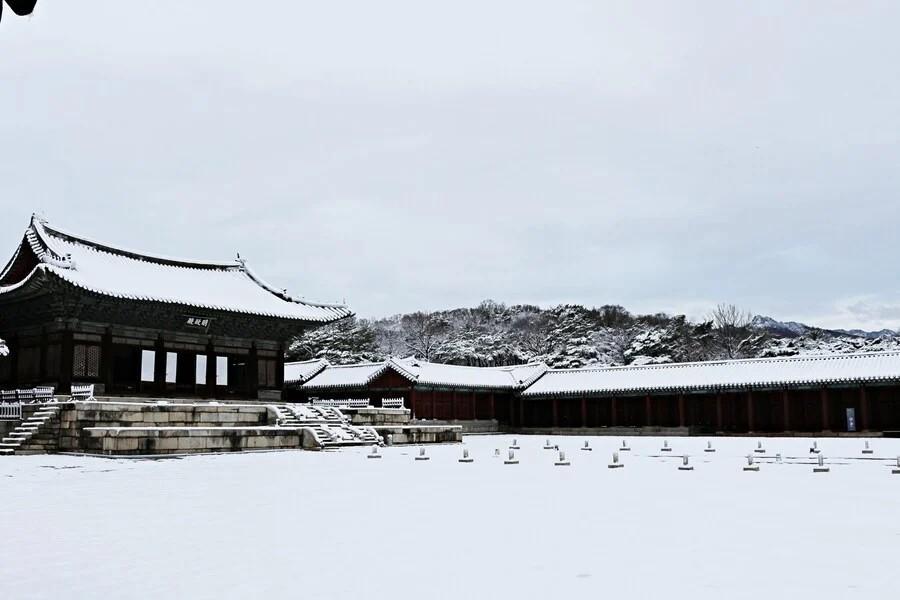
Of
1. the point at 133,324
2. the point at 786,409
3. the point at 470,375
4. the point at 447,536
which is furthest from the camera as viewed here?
the point at 470,375

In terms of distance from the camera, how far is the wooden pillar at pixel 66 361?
3098 cm

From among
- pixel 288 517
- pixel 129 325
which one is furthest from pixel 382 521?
pixel 129 325

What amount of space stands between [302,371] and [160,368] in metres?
24.2

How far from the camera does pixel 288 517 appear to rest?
10930 millimetres

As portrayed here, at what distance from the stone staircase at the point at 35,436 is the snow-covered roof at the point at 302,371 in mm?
29525

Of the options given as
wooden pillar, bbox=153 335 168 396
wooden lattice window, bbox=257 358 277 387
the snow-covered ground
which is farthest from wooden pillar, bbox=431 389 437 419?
the snow-covered ground

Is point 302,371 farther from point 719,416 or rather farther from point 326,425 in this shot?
point 719,416

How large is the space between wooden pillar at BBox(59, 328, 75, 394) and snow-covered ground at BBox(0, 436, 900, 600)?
14287 mm

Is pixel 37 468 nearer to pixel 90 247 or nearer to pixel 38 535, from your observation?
pixel 38 535

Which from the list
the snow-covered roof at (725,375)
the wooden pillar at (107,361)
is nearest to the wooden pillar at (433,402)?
the snow-covered roof at (725,375)

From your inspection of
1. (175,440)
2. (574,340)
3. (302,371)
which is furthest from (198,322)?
(574,340)

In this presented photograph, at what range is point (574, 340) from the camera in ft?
283

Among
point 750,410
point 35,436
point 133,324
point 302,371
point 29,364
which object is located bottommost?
point 35,436

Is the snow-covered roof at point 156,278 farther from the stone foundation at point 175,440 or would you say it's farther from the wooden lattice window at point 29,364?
the stone foundation at point 175,440
